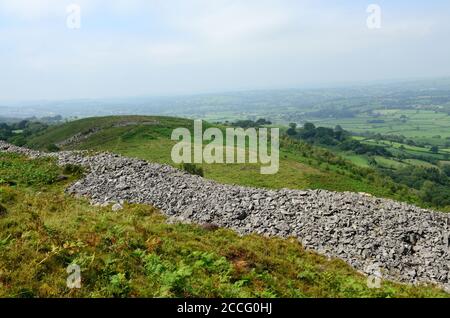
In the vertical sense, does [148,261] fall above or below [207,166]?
above

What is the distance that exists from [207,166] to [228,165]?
9.42ft

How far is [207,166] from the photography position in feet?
165

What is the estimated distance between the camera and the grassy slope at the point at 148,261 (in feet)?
34.6

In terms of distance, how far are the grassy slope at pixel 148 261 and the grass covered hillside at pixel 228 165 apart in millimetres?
25256

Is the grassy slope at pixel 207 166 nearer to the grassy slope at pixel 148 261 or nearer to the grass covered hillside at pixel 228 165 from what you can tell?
the grass covered hillside at pixel 228 165

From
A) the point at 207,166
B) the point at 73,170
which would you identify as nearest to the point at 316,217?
the point at 73,170

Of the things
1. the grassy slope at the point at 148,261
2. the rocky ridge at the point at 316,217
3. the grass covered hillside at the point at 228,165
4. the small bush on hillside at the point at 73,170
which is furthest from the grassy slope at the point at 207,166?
the grassy slope at the point at 148,261

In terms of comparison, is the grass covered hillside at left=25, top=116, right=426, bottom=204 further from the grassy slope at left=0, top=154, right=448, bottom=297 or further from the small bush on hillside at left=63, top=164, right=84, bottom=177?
the grassy slope at left=0, top=154, right=448, bottom=297

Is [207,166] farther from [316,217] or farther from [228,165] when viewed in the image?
[316,217]

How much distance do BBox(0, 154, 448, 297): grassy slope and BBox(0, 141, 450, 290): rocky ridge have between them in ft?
5.60

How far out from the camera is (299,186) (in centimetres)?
4400
